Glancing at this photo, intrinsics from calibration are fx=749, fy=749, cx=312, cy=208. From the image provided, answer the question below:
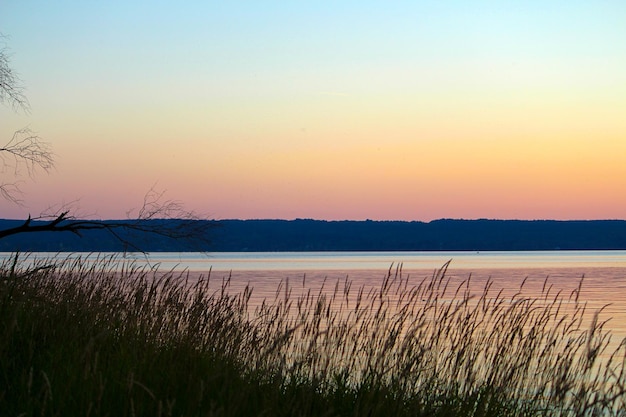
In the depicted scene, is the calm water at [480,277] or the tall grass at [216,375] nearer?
the tall grass at [216,375]

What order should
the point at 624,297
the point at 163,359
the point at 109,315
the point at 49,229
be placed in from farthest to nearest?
the point at 624,297
the point at 49,229
the point at 109,315
the point at 163,359

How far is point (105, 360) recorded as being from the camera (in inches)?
361

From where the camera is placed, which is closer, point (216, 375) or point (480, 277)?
point (216, 375)

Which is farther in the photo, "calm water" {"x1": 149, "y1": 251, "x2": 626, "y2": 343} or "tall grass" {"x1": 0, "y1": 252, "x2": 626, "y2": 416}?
"calm water" {"x1": 149, "y1": 251, "x2": 626, "y2": 343}

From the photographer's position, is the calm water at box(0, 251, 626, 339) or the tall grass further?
the calm water at box(0, 251, 626, 339)

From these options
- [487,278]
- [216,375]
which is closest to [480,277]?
[487,278]

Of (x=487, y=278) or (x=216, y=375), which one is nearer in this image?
(x=216, y=375)

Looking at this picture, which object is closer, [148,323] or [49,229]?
[148,323]

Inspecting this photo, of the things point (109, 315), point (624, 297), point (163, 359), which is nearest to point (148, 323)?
point (109, 315)

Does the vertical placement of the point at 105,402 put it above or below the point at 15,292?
below

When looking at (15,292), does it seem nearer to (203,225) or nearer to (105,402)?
(203,225)

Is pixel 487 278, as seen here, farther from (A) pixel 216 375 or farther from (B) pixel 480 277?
(A) pixel 216 375

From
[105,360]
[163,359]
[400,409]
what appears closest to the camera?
[400,409]

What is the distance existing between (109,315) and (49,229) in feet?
10.3
